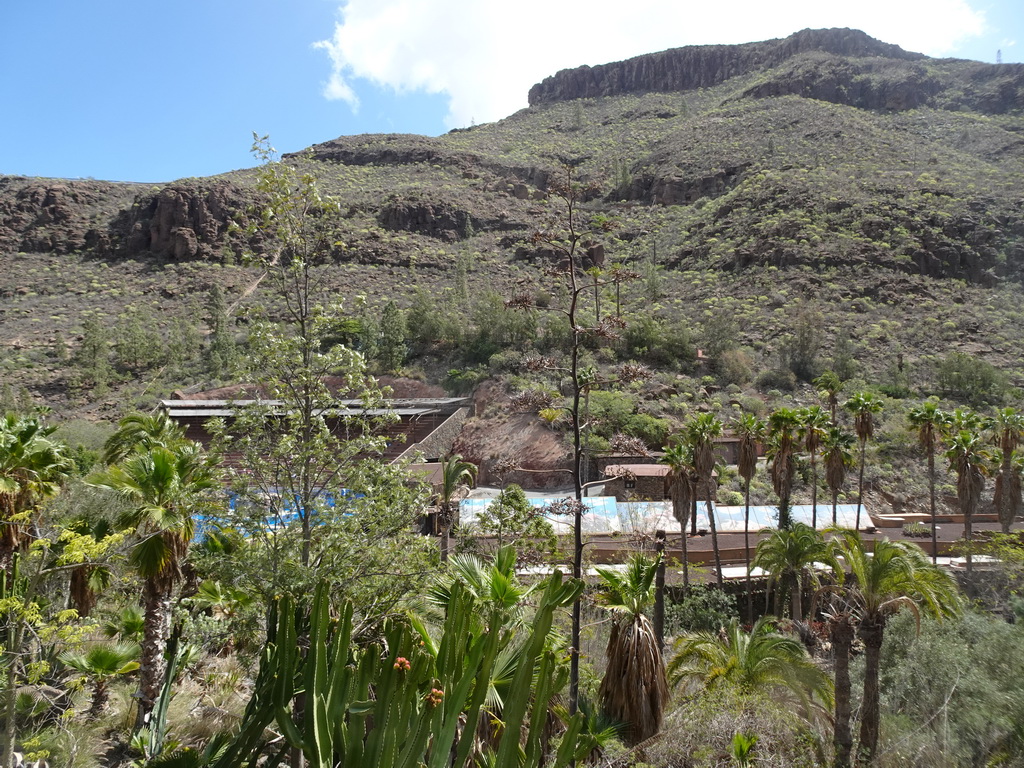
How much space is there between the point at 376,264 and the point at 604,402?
4038cm

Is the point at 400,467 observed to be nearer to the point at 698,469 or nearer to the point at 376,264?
the point at 698,469

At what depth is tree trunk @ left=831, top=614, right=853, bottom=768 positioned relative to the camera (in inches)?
394

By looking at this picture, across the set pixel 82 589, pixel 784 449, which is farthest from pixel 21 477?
pixel 784 449

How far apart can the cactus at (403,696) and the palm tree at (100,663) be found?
4327 mm

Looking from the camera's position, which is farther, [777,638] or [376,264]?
[376,264]

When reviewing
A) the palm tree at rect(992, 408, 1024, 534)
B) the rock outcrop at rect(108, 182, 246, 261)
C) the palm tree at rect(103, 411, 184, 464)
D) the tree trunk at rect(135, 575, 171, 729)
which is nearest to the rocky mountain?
the rock outcrop at rect(108, 182, 246, 261)

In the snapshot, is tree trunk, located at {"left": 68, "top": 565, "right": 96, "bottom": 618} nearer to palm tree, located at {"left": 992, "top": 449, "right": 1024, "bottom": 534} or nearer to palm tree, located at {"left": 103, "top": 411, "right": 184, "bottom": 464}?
palm tree, located at {"left": 103, "top": 411, "right": 184, "bottom": 464}

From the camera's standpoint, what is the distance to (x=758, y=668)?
12219mm

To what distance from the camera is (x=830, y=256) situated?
58938 millimetres

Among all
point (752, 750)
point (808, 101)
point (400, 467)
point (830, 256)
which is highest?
point (808, 101)

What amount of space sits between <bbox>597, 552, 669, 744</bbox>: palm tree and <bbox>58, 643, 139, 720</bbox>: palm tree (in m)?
7.78

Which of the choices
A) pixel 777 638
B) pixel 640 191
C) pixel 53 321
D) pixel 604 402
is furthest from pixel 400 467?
pixel 640 191

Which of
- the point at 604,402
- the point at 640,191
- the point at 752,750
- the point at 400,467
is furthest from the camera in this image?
the point at 640,191

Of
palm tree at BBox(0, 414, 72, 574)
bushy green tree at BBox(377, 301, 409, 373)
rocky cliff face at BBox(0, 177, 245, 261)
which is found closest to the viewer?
palm tree at BBox(0, 414, 72, 574)
